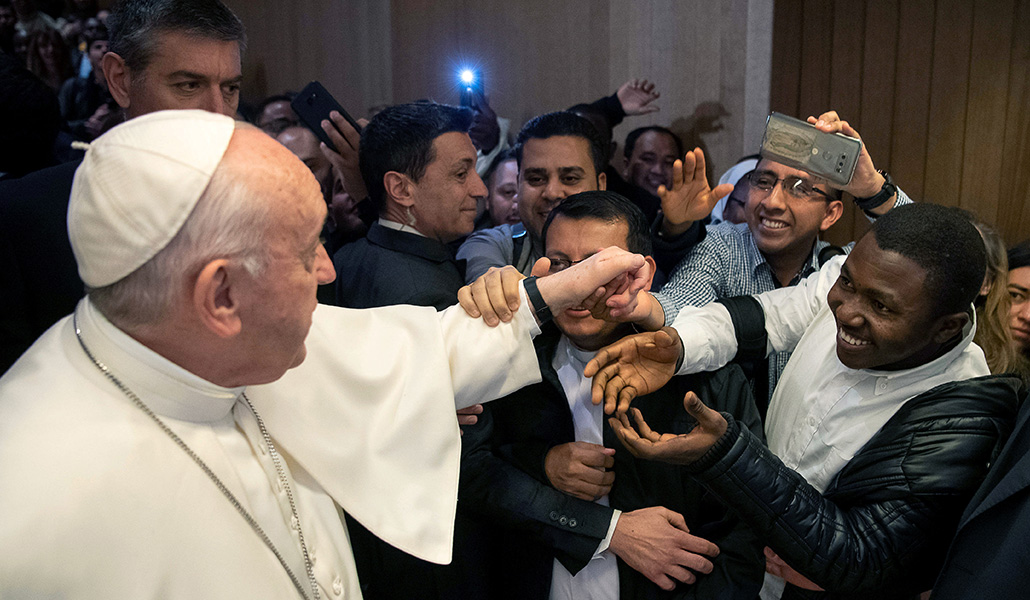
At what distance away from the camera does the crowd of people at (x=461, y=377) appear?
1093 mm

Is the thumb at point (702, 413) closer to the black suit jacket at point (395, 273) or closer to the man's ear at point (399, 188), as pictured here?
the black suit jacket at point (395, 273)

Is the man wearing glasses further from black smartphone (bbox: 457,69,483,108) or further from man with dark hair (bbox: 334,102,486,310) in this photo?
black smartphone (bbox: 457,69,483,108)

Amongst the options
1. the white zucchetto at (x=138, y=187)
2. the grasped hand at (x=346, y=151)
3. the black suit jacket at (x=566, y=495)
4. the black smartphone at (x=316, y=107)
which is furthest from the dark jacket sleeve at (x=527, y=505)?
the black smartphone at (x=316, y=107)

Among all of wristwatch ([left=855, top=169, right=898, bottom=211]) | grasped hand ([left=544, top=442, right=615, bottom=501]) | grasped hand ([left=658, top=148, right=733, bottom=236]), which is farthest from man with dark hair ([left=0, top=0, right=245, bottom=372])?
wristwatch ([left=855, top=169, right=898, bottom=211])

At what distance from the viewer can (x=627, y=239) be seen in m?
2.14

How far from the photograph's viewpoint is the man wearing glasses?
271 cm

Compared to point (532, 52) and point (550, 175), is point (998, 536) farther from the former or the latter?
point (532, 52)

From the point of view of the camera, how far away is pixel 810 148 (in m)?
2.27

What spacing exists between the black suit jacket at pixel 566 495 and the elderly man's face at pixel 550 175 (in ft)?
3.00

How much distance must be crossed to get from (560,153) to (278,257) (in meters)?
2.00

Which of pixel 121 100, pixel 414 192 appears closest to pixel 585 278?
pixel 414 192

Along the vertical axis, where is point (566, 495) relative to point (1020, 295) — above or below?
below

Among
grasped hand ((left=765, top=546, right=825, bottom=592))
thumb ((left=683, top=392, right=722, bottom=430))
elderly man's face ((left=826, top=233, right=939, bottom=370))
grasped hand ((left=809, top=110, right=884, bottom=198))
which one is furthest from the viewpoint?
grasped hand ((left=809, top=110, right=884, bottom=198))

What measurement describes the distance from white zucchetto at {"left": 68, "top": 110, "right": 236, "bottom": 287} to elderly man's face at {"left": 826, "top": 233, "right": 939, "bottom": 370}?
1457mm
